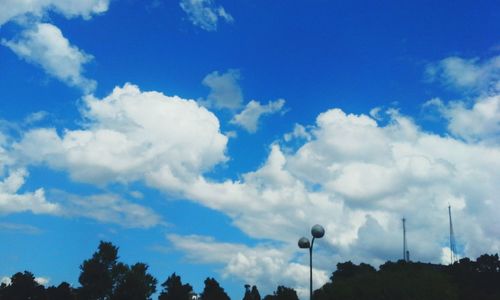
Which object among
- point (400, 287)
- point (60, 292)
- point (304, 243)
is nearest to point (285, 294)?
point (400, 287)

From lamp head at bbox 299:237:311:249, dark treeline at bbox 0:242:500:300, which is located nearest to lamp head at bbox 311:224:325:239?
lamp head at bbox 299:237:311:249

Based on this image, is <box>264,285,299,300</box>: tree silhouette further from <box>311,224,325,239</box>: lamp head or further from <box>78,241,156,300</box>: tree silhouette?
<box>311,224,325,239</box>: lamp head

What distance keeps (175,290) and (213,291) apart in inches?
248

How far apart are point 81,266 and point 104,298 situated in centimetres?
602

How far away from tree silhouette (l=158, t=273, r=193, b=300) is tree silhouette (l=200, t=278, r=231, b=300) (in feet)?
8.62

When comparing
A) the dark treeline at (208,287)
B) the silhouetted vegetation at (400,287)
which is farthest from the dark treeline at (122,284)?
the silhouetted vegetation at (400,287)

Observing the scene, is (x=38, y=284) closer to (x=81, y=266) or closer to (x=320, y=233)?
(x=81, y=266)

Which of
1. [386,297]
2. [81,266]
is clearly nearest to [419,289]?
[386,297]

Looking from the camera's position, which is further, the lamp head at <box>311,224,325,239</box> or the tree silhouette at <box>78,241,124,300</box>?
the tree silhouette at <box>78,241,124,300</box>

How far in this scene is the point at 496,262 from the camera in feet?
374

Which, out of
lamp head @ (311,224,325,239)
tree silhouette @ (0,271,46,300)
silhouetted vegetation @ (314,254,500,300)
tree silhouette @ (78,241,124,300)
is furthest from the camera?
tree silhouette @ (0,271,46,300)

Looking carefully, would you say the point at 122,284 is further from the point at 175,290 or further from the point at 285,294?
the point at 285,294

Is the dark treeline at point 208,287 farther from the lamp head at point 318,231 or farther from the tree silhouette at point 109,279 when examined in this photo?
the lamp head at point 318,231

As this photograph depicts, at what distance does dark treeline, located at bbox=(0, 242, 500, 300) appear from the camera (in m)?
74.4
